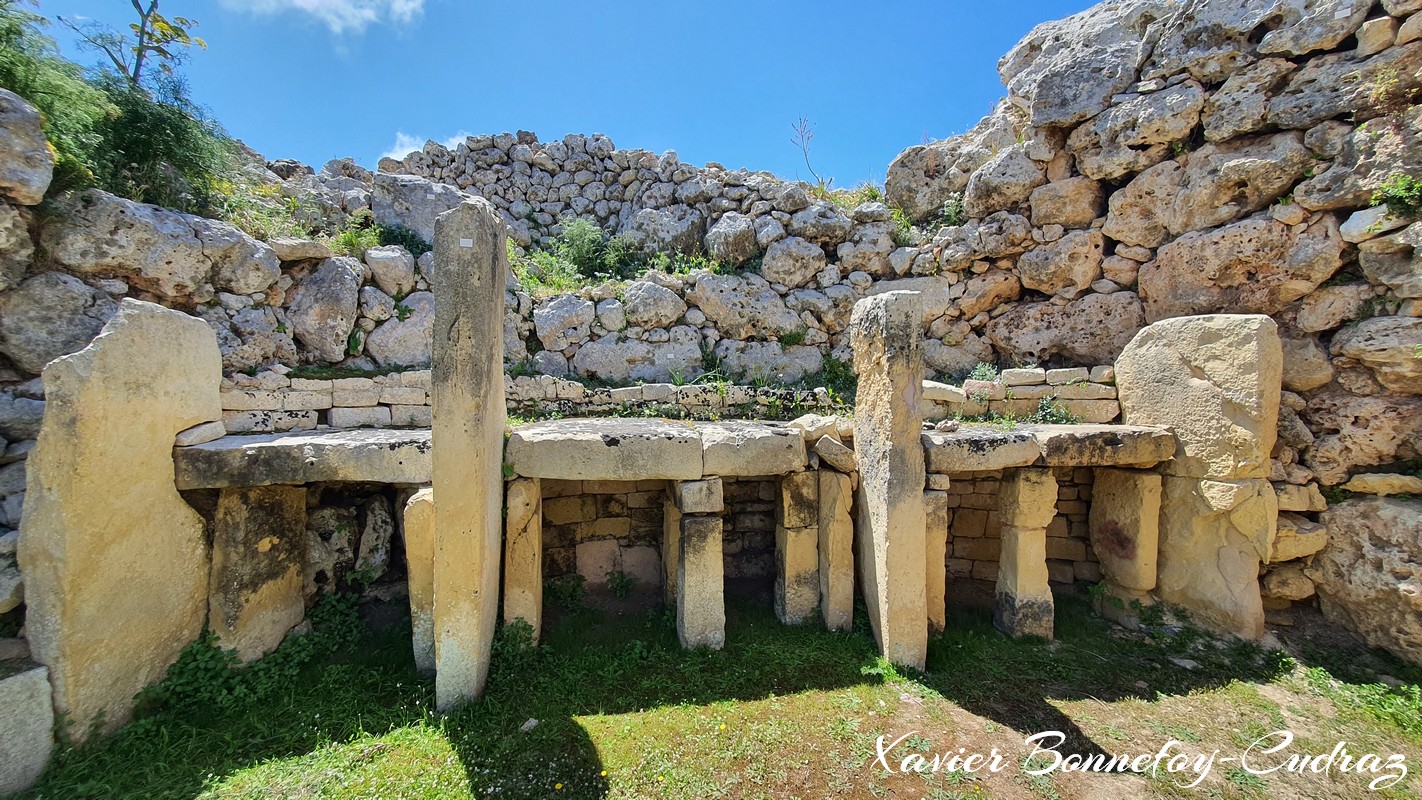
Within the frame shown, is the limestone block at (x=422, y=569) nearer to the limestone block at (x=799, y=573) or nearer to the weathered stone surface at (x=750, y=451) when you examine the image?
the weathered stone surface at (x=750, y=451)

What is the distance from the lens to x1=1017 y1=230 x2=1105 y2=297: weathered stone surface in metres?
6.69

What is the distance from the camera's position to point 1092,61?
662 centimetres

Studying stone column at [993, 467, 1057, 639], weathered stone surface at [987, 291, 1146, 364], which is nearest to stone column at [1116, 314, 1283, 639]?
weathered stone surface at [987, 291, 1146, 364]

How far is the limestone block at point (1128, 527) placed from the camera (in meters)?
5.21

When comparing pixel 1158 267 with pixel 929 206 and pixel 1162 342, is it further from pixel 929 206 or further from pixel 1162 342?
pixel 929 206

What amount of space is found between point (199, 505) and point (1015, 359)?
8.88m

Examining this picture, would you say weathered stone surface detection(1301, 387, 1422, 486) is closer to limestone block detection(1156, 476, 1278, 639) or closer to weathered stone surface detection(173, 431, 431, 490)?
limestone block detection(1156, 476, 1278, 639)

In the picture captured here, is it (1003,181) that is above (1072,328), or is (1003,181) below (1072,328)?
above

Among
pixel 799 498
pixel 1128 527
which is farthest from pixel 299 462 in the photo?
pixel 1128 527

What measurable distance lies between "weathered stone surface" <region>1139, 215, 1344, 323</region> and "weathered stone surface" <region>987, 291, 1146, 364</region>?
26cm

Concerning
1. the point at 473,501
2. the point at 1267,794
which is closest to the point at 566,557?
the point at 473,501

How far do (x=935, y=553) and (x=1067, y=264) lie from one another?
180 inches

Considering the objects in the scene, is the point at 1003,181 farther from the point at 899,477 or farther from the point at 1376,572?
the point at 1376,572

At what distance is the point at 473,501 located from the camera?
357 centimetres
